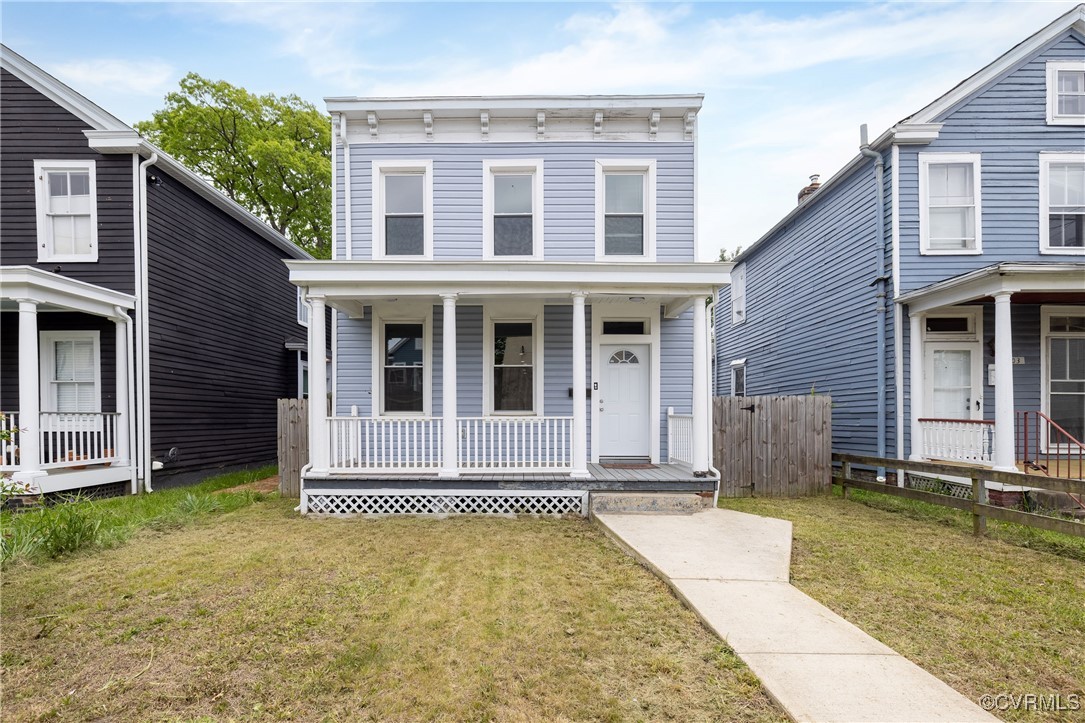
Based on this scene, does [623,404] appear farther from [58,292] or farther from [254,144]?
[254,144]

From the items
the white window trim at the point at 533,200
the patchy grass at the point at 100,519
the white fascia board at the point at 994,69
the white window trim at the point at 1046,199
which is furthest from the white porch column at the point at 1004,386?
the patchy grass at the point at 100,519

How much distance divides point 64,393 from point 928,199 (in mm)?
15708

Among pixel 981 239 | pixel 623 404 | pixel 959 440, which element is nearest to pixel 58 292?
pixel 623 404

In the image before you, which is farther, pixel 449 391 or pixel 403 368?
pixel 403 368

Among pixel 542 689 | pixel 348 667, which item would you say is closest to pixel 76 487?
pixel 348 667

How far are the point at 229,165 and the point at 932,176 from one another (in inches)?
893

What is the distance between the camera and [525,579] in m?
4.35

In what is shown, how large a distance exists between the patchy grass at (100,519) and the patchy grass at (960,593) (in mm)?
7251

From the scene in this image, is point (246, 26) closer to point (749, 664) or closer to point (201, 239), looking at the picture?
point (201, 239)

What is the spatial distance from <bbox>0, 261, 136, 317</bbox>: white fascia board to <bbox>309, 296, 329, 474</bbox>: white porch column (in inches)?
151

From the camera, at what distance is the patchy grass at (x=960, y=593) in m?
2.87

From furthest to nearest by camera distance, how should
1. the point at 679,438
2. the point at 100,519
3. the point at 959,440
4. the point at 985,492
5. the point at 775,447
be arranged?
the point at 775,447, the point at 679,438, the point at 959,440, the point at 985,492, the point at 100,519

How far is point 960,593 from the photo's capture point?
4.00m

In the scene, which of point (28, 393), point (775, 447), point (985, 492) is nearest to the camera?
point (985, 492)
